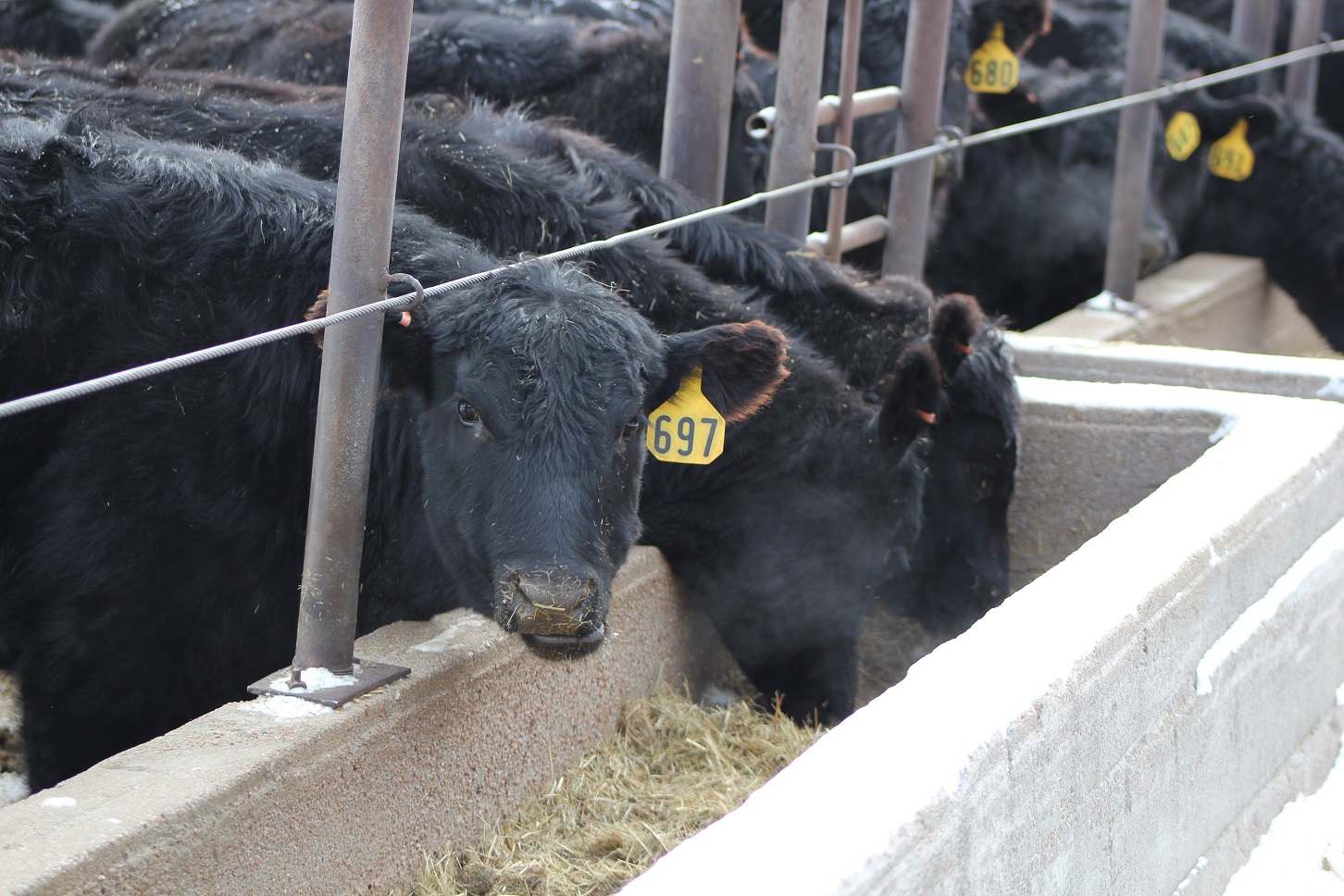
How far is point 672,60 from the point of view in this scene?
4.79 m

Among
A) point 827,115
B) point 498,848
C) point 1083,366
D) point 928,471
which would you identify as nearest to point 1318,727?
point 928,471

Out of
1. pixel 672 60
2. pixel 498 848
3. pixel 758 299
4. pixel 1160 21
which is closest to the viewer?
pixel 498 848

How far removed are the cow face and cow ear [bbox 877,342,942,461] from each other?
2.65ft

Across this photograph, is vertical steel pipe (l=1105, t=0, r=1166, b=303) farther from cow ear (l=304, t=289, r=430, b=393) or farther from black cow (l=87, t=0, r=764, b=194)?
cow ear (l=304, t=289, r=430, b=393)

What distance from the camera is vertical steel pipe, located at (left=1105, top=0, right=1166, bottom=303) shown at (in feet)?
23.6

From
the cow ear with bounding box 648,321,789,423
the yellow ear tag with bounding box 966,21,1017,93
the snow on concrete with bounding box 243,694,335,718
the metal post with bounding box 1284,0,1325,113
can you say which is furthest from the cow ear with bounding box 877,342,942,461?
the metal post with bounding box 1284,0,1325,113

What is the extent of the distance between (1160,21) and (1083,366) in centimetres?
294

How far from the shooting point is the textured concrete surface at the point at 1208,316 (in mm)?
7125

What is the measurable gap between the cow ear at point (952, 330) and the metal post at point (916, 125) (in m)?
1.64

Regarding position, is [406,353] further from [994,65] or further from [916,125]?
[994,65]

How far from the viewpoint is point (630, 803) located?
325 centimetres

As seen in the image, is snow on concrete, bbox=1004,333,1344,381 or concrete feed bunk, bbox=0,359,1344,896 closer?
concrete feed bunk, bbox=0,359,1344,896

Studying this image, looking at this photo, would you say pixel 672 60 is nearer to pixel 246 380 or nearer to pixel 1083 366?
pixel 1083 366

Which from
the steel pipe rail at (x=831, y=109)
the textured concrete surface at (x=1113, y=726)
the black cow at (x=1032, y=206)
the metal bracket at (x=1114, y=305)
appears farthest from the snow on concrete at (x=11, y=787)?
the black cow at (x=1032, y=206)
